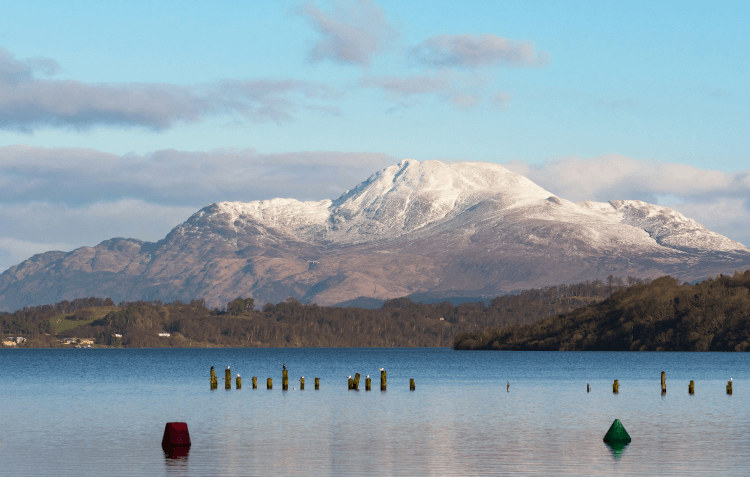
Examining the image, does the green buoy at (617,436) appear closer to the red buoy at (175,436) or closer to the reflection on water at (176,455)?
the reflection on water at (176,455)

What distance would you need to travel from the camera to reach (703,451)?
4844 cm

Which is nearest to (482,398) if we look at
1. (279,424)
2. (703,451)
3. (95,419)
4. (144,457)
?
(279,424)

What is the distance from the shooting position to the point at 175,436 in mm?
51188

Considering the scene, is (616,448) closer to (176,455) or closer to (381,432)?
(381,432)

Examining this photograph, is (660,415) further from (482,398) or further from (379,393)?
(379,393)

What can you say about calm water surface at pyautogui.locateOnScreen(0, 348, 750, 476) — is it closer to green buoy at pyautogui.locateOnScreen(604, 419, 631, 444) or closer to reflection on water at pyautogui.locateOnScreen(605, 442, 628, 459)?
reflection on water at pyautogui.locateOnScreen(605, 442, 628, 459)

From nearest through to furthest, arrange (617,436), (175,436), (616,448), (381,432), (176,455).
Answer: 1. (176,455)
2. (616,448)
3. (175,436)
4. (617,436)
5. (381,432)

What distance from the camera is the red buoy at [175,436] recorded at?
167 ft

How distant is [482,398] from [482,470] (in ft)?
160

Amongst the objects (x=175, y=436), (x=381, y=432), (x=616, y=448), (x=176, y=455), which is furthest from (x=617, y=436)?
(x=175, y=436)

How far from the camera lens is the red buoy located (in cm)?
5075

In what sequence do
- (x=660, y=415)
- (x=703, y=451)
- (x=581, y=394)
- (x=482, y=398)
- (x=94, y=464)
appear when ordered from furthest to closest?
(x=581, y=394)
(x=482, y=398)
(x=660, y=415)
(x=703, y=451)
(x=94, y=464)

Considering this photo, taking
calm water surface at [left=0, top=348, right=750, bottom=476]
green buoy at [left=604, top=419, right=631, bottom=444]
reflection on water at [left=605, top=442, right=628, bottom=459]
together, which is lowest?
calm water surface at [left=0, top=348, right=750, bottom=476]

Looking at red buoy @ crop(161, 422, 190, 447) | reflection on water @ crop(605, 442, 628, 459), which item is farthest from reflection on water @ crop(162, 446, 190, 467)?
reflection on water @ crop(605, 442, 628, 459)
